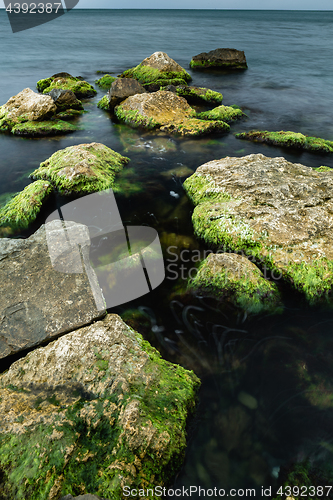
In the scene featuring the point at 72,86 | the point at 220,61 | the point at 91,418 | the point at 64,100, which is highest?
the point at 220,61

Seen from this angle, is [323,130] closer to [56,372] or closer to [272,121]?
[272,121]

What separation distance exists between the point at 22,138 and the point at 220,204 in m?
10.2

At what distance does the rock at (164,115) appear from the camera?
12078mm

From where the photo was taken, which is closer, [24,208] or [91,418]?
[91,418]

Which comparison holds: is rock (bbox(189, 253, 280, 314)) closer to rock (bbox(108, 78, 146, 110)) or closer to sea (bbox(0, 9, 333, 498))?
sea (bbox(0, 9, 333, 498))

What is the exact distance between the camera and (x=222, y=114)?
44.5ft

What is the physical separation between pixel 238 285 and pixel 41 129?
11.8 m

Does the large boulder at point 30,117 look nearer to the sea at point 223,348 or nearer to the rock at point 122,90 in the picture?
the sea at point 223,348

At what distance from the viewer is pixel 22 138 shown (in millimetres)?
12180

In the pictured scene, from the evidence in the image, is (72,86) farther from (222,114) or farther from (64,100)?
(222,114)

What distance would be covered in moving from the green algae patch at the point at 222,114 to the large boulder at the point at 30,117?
6290 mm

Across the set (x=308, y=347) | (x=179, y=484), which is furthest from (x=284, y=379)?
(x=179, y=484)

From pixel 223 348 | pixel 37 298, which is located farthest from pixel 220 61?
pixel 37 298

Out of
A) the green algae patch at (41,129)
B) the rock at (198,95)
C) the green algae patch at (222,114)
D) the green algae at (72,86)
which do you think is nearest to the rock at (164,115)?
the green algae patch at (222,114)
